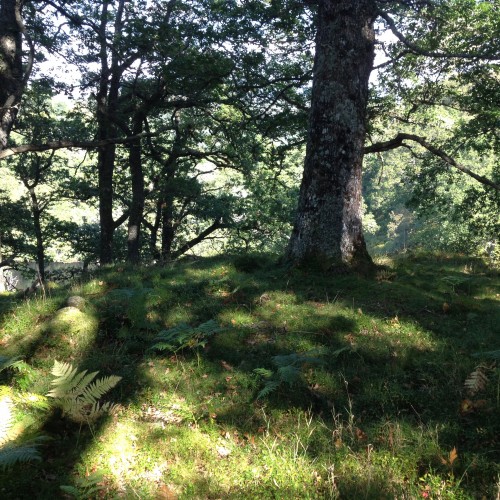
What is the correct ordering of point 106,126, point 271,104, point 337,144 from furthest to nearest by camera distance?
point 106,126
point 271,104
point 337,144

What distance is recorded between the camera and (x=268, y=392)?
405 cm

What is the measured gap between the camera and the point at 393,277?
756 cm

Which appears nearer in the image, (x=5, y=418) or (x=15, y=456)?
(x=15, y=456)

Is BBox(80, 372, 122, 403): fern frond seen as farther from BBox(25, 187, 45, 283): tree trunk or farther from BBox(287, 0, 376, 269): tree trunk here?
BBox(25, 187, 45, 283): tree trunk

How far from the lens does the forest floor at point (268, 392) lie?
3080 mm

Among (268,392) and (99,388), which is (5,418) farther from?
(268,392)

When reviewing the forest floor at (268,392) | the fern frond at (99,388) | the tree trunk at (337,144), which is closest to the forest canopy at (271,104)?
the tree trunk at (337,144)

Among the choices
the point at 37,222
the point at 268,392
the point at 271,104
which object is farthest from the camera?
the point at 37,222

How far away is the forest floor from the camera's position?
121 inches

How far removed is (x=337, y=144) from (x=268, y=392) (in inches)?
206

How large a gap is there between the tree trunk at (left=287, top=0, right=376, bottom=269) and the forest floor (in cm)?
73

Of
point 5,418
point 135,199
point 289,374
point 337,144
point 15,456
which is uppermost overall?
point 337,144

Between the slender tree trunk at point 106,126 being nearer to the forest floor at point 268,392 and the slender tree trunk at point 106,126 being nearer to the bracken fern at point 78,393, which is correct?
the forest floor at point 268,392

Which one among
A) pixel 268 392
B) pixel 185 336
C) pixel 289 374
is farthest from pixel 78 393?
pixel 289 374
